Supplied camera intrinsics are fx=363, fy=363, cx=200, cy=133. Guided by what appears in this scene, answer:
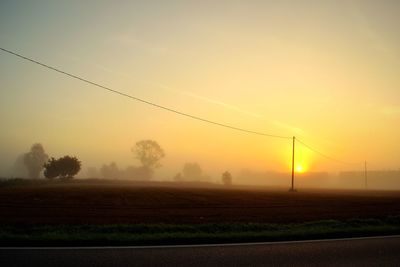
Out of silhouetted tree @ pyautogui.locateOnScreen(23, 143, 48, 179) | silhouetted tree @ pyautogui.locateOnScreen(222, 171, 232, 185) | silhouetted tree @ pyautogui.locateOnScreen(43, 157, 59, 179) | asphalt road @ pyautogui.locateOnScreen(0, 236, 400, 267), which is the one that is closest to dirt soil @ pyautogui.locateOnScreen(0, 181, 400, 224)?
asphalt road @ pyautogui.locateOnScreen(0, 236, 400, 267)

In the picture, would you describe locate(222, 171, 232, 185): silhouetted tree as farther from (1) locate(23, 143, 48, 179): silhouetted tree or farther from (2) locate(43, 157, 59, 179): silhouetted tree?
(2) locate(43, 157, 59, 179): silhouetted tree

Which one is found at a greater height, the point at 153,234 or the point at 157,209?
the point at 153,234

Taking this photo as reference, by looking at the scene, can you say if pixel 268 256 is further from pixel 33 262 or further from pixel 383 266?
pixel 33 262

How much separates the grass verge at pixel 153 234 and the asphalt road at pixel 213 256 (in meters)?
1.22

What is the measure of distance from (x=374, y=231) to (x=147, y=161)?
11536 cm

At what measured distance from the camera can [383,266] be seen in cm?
789

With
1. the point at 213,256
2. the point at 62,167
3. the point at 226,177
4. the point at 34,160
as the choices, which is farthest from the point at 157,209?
the point at 226,177

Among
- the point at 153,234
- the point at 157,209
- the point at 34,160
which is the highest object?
the point at 34,160

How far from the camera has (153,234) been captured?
38.5 ft

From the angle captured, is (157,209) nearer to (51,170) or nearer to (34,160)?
(51,170)

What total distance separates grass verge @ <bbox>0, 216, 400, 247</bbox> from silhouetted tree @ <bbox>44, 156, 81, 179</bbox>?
77815 mm

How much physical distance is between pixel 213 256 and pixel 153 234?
375cm

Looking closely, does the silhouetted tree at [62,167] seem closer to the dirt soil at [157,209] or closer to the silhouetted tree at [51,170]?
the silhouetted tree at [51,170]

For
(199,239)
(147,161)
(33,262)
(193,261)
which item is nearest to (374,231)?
(199,239)
